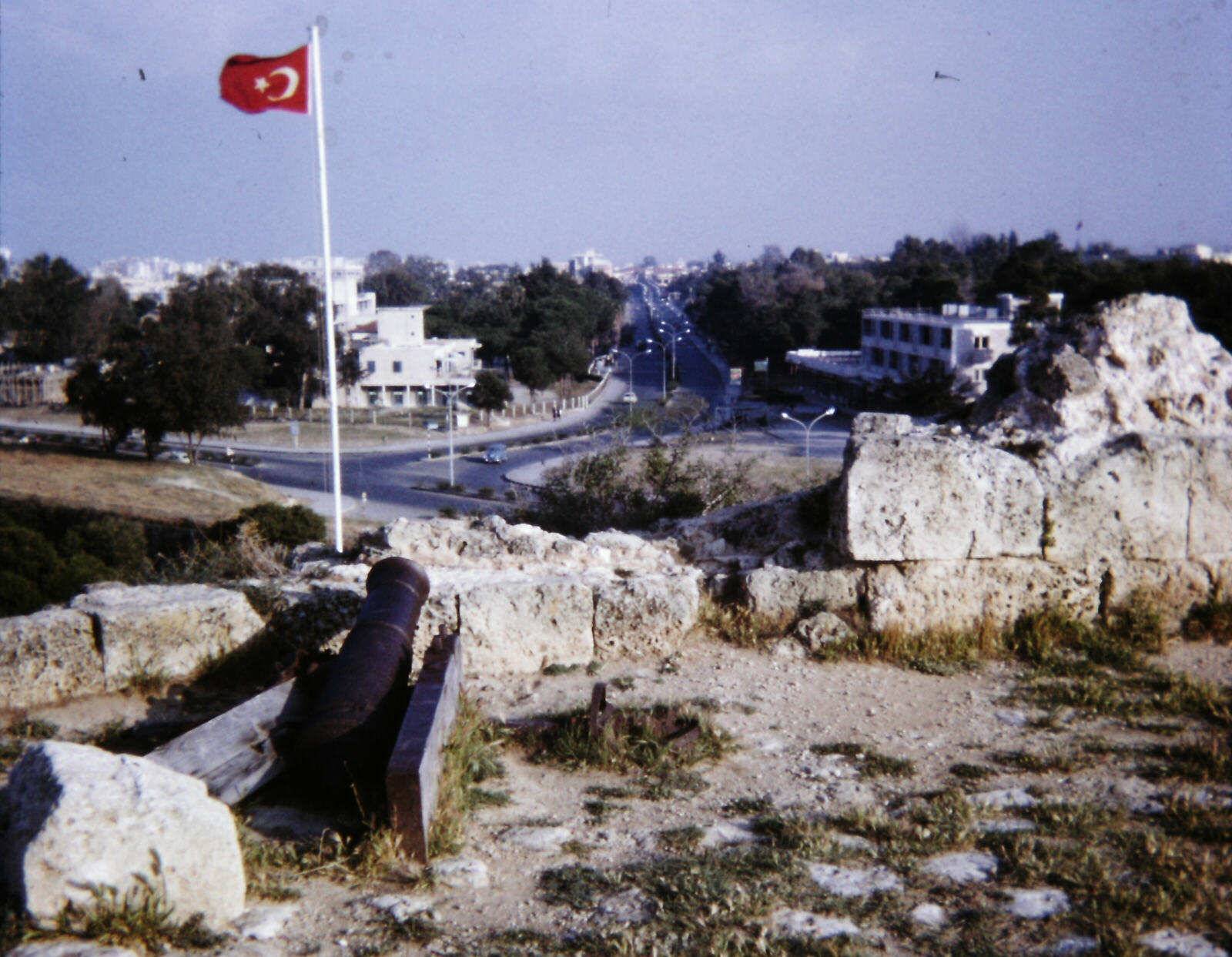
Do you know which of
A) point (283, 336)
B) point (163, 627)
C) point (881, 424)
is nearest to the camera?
point (163, 627)

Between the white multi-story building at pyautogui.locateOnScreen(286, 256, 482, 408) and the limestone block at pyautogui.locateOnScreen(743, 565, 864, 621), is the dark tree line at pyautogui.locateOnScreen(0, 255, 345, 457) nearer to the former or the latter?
the white multi-story building at pyautogui.locateOnScreen(286, 256, 482, 408)

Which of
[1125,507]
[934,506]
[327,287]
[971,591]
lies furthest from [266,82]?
[1125,507]

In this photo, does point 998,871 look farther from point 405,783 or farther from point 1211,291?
point 1211,291

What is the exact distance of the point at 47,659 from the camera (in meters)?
5.74

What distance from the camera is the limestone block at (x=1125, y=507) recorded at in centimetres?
→ 709

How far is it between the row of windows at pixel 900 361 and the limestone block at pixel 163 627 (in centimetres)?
3107

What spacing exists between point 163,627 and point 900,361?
127 ft

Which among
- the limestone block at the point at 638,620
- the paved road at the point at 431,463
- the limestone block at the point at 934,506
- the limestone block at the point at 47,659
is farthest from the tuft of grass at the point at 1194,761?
the paved road at the point at 431,463

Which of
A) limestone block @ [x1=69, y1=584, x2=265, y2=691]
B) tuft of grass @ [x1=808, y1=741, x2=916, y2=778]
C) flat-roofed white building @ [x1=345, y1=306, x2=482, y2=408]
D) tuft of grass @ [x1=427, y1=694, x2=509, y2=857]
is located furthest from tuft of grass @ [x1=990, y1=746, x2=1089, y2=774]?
flat-roofed white building @ [x1=345, y1=306, x2=482, y2=408]

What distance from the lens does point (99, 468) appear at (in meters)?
32.9

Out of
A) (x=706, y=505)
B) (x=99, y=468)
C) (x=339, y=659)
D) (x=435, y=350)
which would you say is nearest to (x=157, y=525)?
(x=99, y=468)

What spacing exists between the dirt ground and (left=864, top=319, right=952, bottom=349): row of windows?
32.2 meters

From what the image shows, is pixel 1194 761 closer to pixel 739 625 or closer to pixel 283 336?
pixel 739 625

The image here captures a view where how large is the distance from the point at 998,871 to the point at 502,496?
25669mm
